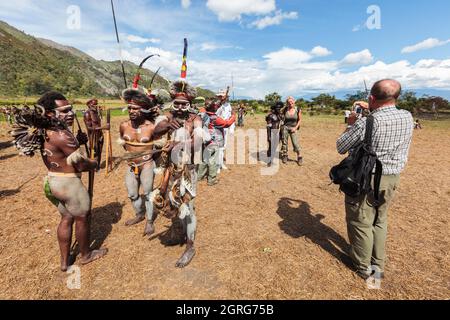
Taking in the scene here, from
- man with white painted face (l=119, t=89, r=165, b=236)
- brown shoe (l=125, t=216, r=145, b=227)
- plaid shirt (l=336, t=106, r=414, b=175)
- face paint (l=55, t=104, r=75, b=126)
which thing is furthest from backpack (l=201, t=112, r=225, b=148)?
plaid shirt (l=336, t=106, r=414, b=175)

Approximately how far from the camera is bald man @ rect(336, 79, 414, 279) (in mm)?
3070

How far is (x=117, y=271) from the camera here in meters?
3.81

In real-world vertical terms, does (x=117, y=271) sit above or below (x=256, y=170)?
below

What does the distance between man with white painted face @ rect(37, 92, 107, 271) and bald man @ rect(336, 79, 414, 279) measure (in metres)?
3.50

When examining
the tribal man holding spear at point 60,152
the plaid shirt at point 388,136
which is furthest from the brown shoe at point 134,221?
the plaid shirt at point 388,136

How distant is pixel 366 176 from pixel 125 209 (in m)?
5.13

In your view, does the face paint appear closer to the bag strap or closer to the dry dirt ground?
the dry dirt ground

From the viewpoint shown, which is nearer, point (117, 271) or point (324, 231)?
point (117, 271)

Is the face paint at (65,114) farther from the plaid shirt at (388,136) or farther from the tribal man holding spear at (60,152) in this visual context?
the plaid shirt at (388,136)

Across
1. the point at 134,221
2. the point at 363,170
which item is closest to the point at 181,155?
the point at 363,170

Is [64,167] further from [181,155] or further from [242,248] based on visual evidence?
[242,248]

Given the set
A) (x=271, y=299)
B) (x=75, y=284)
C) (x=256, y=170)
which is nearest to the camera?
(x=271, y=299)
